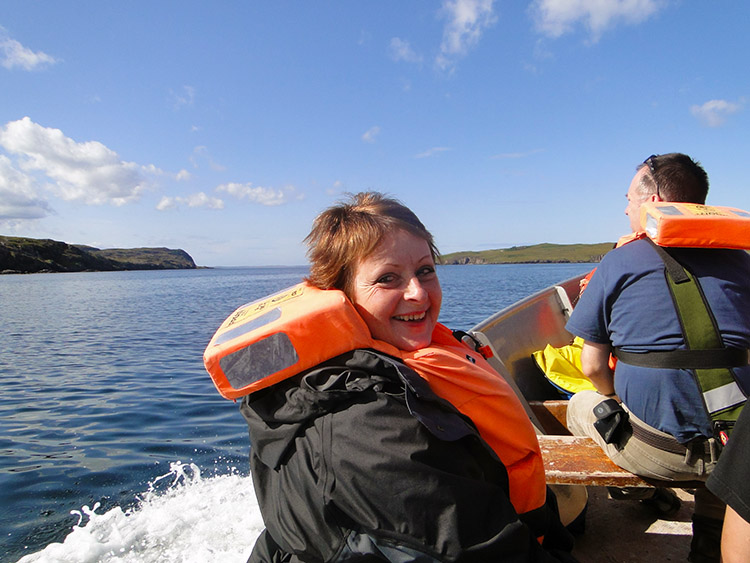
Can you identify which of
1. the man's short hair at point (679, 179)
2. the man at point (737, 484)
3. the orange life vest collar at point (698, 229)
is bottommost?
the man at point (737, 484)

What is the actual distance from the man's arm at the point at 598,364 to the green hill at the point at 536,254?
12850cm

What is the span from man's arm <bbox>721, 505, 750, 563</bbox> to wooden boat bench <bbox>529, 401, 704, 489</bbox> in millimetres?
1230

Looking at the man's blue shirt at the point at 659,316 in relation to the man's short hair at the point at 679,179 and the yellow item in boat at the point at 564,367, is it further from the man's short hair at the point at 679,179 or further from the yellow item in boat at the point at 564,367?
the yellow item in boat at the point at 564,367

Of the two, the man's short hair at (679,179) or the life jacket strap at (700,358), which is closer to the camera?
the life jacket strap at (700,358)

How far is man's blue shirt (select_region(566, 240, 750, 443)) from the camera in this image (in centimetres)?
234

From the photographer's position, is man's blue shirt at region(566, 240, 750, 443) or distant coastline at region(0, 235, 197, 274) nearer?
man's blue shirt at region(566, 240, 750, 443)

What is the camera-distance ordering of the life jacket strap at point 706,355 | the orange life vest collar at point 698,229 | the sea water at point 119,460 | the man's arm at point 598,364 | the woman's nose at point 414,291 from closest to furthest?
the woman's nose at point 414,291 → the life jacket strap at point 706,355 → the orange life vest collar at point 698,229 → the man's arm at point 598,364 → the sea water at point 119,460

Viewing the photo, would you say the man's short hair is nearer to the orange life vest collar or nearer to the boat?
the orange life vest collar

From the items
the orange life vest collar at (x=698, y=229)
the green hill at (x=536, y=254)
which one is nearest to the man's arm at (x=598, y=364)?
the orange life vest collar at (x=698, y=229)

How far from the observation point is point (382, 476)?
131 centimetres

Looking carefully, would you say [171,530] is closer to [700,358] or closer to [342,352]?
[342,352]

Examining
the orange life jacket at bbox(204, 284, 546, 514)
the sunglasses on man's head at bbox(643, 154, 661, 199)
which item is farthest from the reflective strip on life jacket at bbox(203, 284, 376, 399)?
the sunglasses on man's head at bbox(643, 154, 661, 199)

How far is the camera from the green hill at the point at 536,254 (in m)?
144

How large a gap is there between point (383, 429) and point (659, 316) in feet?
5.82
